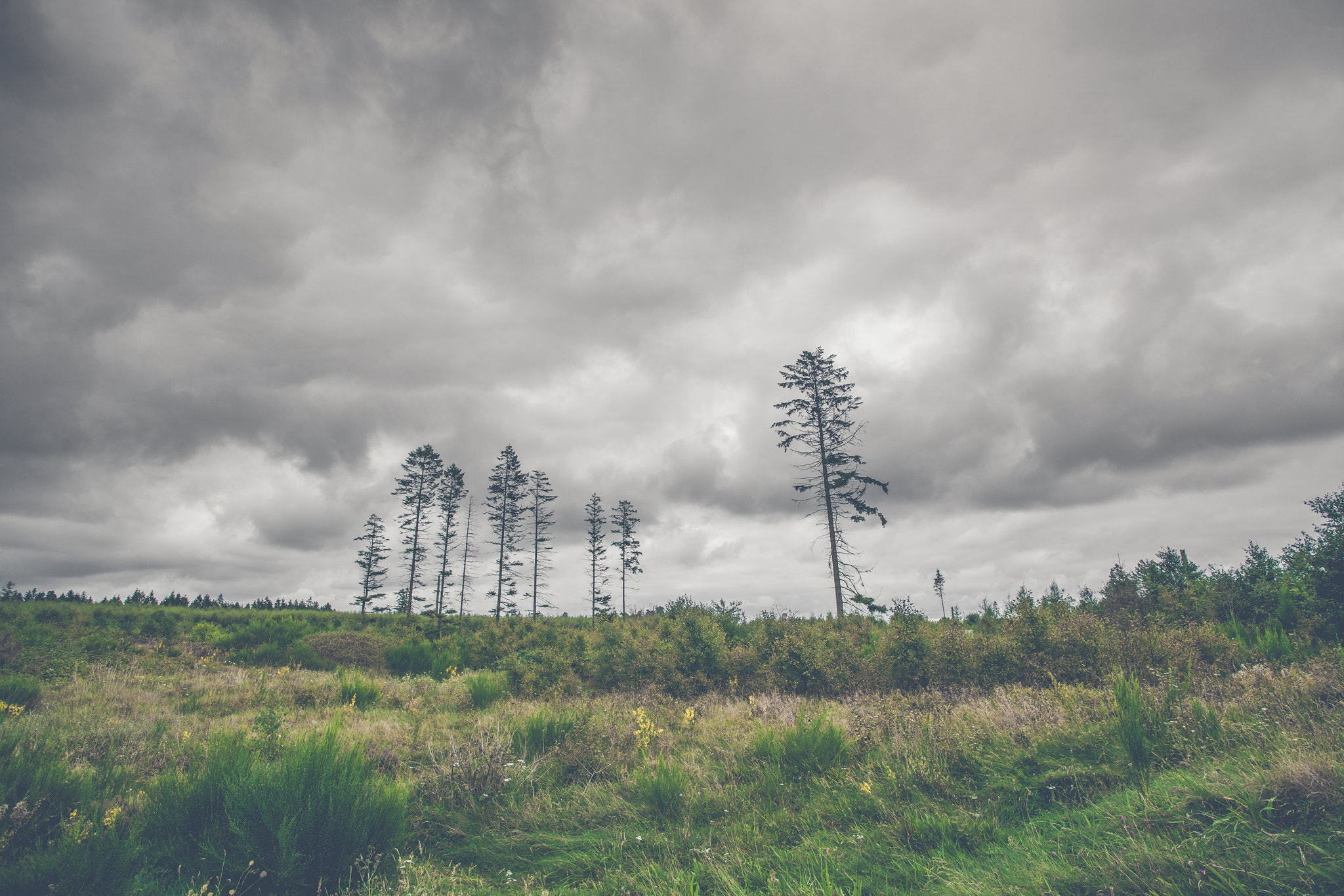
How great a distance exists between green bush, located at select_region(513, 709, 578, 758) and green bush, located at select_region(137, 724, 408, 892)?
2349 millimetres

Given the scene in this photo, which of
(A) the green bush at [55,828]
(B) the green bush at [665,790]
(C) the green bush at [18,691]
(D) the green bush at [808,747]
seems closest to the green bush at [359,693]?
(C) the green bush at [18,691]

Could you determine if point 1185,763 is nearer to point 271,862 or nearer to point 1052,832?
point 1052,832

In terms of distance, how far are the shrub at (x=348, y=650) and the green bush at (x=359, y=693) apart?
517 cm

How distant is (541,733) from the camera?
7484 millimetres

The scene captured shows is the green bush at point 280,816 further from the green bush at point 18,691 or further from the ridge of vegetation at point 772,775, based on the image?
the green bush at point 18,691

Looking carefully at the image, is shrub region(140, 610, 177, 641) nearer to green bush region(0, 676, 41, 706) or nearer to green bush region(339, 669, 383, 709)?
green bush region(0, 676, 41, 706)

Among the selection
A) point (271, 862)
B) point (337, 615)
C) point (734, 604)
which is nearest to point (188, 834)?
point (271, 862)

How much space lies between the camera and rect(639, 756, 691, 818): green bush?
5211 millimetres

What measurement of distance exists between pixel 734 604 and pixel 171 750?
15.4 meters

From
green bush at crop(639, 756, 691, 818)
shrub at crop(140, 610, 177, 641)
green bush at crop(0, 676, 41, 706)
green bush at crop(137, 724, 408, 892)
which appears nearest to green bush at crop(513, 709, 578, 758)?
green bush at crop(639, 756, 691, 818)

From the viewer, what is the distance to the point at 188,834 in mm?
4445

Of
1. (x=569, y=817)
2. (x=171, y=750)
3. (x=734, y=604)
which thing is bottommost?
(x=569, y=817)

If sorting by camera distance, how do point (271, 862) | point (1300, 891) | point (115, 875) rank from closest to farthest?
point (1300, 891), point (115, 875), point (271, 862)

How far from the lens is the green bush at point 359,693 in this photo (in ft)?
35.7
